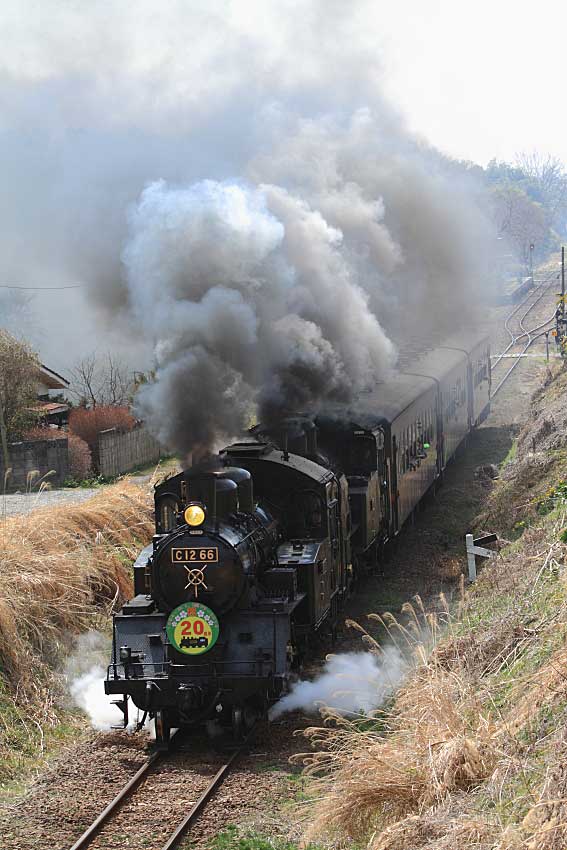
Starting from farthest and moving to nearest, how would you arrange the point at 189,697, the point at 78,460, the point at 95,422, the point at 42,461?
the point at 95,422, the point at 78,460, the point at 42,461, the point at 189,697

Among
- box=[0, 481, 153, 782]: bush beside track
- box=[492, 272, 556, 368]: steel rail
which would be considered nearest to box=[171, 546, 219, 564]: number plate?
box=[0, 481, 153, 782]: bush beside track

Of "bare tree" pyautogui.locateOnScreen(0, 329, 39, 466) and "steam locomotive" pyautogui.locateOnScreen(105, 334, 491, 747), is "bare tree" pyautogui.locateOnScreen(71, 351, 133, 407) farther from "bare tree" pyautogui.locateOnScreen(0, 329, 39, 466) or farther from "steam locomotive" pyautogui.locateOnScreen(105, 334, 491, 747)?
"steam locomotive" pyautogui.locateOnScreen(105, 334, 491, 747)

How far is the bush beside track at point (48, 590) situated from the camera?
386 inches

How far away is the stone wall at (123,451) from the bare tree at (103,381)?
154 inches

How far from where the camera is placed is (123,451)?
1035 inches

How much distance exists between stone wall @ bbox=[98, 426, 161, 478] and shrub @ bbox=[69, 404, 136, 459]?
1.38ft

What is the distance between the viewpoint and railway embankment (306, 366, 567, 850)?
5438 mm

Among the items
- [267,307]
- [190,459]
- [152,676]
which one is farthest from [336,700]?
[267,307]

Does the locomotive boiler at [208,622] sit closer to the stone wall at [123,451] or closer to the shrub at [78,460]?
the shrub at [78,460]

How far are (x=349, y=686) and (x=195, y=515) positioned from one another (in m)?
2.69

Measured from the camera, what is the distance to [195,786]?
8367 mm

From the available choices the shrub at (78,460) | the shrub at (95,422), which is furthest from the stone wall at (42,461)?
the shrub at (95,422)

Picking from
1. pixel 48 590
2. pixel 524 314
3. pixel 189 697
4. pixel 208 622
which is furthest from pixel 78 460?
pixel 524 314

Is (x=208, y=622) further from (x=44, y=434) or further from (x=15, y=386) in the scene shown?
(x=15, y=386)
